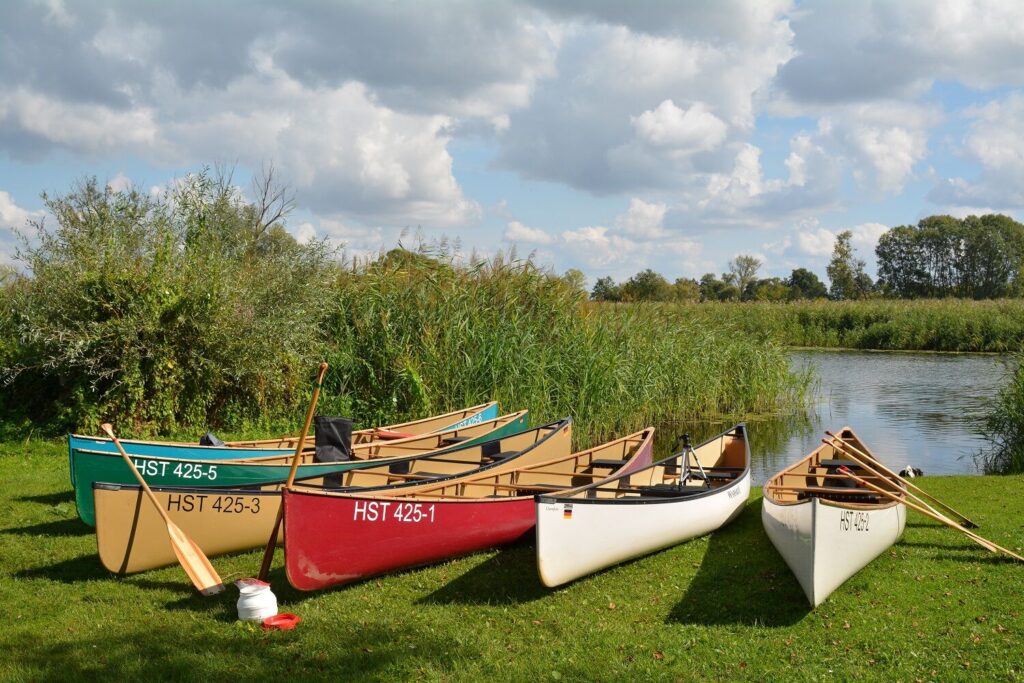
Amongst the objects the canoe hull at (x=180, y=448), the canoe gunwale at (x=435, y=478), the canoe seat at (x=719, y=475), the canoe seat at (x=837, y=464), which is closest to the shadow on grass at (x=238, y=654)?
the canoe gunwale at (x=435, y=478)

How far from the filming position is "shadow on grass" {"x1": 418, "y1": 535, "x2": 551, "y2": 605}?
6.75m

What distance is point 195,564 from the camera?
6828 mm

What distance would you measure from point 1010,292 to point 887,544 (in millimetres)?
77622

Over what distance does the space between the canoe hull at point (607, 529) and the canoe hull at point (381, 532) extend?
960 millimetres

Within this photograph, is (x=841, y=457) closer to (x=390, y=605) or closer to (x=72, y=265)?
(x=390, y=605)

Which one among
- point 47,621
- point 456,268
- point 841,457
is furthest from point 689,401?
point 47,621

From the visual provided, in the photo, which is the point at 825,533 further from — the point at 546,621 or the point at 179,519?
the point at 179,519

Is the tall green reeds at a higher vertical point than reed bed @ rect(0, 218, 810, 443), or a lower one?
lower

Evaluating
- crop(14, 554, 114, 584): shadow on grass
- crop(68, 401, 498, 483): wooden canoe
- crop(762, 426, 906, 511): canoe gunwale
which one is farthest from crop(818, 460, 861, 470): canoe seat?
crop(14, 554, 114, 584): shadow on grass

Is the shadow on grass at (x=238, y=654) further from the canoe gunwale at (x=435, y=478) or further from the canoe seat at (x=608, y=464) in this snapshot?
the canoe seat at (x=608, y=464)

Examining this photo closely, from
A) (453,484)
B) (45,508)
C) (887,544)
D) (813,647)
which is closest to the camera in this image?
(813,647)

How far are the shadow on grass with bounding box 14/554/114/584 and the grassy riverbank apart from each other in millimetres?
26721

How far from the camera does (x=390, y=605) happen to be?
6.62 meters

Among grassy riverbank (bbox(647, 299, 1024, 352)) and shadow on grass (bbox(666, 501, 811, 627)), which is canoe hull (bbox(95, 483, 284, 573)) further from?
grassy riverbank (bbox(647, 299, 1024, 352))
